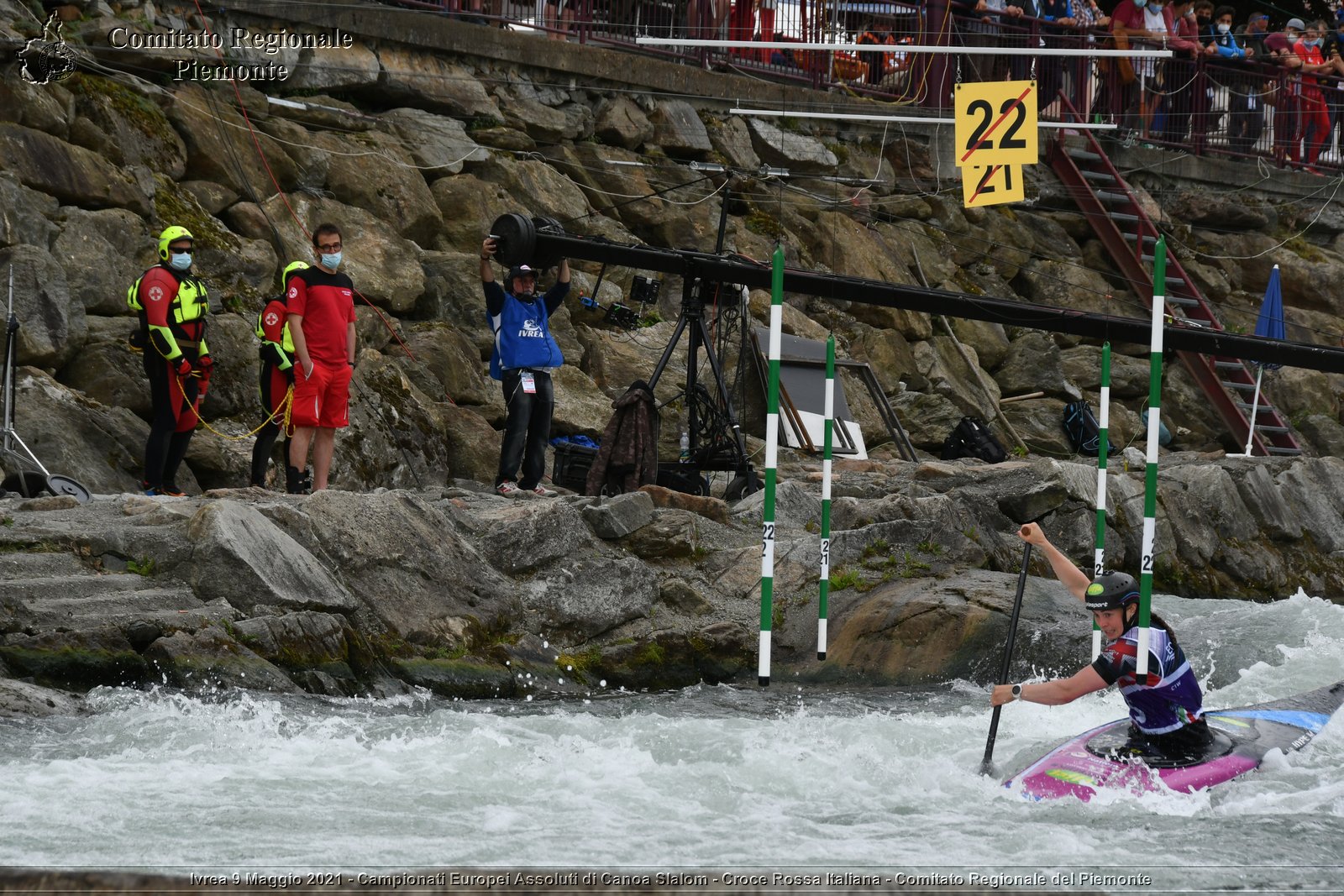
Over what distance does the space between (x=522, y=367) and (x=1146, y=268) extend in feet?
40.1

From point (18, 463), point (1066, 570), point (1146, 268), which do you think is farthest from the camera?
point (1146, 268)

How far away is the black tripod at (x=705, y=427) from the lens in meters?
12.4

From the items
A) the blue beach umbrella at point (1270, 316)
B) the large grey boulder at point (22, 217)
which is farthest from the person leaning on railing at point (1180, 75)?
the large grey boulder at point (22, 217)

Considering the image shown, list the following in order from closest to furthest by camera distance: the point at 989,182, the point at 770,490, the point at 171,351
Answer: the point at 770,490
the point at 171,351
the point at 989,182

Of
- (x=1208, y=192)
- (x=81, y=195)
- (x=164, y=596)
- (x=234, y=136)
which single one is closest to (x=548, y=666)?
(x=164, y=596)

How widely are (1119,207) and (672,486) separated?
38.2 feet

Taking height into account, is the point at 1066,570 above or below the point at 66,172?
below

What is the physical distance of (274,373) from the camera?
35.9ft

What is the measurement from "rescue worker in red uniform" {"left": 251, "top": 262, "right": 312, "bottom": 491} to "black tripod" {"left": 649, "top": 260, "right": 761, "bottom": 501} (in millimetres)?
2854

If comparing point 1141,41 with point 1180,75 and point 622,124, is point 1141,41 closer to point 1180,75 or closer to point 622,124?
point 1180,75

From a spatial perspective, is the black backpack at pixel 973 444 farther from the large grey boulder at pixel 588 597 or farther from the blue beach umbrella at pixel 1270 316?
the large grey boulder at pixel 588 597

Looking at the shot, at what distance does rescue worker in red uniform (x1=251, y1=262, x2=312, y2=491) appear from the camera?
10719 mm

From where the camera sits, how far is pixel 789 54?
64.5 feet

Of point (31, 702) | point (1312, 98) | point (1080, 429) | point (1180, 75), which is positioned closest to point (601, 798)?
point (31, 702)
